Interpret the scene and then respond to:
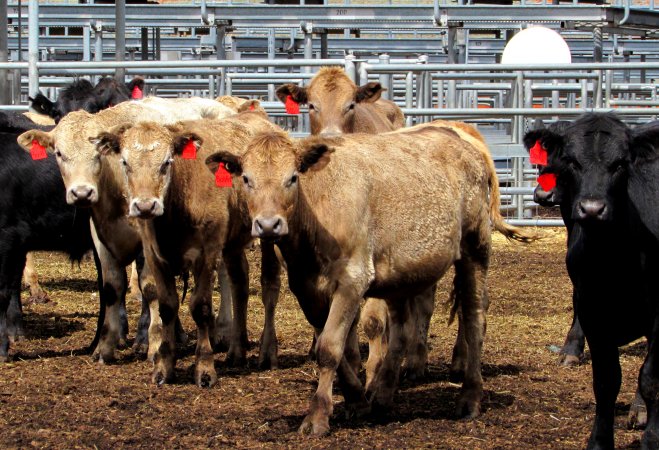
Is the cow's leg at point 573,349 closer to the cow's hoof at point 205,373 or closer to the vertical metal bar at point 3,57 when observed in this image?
the cow's hoof at point 205,373

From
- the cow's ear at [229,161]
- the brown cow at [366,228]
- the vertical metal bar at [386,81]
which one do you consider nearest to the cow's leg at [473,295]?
the brown cow at [366,228]

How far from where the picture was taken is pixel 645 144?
5.52 metres

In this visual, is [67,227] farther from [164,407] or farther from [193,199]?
[164,407]

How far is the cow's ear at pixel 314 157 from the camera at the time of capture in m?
5.91

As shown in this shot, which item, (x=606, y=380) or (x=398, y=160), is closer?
(x=606, y=380)

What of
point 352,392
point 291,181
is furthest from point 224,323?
point 291,181

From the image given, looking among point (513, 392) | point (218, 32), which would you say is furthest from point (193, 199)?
point (218, 32)

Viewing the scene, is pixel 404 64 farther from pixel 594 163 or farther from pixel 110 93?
pixel 594 163

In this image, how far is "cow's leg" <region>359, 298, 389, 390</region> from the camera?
6.89m

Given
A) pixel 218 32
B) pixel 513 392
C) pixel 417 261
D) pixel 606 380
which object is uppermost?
pixel 218 32

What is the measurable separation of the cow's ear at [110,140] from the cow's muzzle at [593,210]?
347cm

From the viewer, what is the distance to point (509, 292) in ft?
35.9

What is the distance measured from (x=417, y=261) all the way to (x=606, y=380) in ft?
4.32

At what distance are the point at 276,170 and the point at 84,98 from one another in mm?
6256
